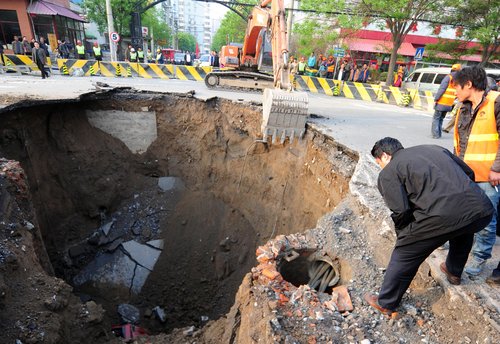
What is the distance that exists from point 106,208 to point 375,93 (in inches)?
480

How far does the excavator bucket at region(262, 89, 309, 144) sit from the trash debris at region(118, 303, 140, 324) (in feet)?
15.0

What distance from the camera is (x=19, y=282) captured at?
3.49 meters

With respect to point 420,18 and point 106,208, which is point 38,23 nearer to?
point 106,208

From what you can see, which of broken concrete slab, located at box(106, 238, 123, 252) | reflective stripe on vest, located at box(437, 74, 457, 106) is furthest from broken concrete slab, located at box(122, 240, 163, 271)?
reflective stripe on vest, located at box(437, 74, 457, 106)

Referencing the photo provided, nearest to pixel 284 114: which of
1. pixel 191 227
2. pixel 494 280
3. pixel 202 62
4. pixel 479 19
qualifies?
pixel 191 227

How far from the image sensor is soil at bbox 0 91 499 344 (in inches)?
116

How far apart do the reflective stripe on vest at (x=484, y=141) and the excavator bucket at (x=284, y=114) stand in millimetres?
3934

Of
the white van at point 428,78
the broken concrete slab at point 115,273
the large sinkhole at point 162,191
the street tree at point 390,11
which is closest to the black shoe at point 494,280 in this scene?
the large sinkhole at point 162,191

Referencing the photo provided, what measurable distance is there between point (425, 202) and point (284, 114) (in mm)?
4653

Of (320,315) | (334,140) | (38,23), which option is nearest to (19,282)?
(320,315)

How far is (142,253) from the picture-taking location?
736 cm

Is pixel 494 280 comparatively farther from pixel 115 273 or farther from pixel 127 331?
pixel 115 273

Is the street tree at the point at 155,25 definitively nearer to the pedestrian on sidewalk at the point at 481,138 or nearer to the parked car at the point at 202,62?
the parked car at the point at 202,62

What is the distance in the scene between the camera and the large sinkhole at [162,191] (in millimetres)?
6434
